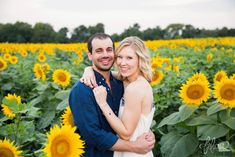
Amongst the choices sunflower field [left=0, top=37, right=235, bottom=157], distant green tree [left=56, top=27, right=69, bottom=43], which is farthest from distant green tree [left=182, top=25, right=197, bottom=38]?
sunflower field [left=0, top=37, right=235, bottom=157]

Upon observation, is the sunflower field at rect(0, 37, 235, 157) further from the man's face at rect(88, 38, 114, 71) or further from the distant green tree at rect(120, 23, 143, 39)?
the distant green tree at rect(120, 23, 143, 39)

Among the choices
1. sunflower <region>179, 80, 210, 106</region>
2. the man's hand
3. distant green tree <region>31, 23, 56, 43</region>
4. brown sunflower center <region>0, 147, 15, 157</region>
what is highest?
distant green tree <region>31, 23, 56, 43</region>

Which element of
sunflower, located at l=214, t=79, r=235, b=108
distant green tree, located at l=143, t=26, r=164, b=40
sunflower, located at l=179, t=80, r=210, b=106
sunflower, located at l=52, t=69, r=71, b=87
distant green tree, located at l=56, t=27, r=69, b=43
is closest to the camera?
sunflower, located at l=214, t=79, r=235, b=108

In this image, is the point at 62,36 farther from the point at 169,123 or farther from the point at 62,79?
the point at 169,123

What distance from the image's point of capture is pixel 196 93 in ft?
10.5

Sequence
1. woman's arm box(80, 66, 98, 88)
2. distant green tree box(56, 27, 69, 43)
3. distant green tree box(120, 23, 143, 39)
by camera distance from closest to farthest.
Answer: woman's arm box(80, 66, 98, 88) < distant green tree box(56, 27, 69, 43) < distant green tree box(120, 23, 143, 39)

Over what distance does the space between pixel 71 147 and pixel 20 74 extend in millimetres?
4261

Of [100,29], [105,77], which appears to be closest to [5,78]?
[105,77]

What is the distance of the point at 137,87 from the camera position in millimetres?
2729

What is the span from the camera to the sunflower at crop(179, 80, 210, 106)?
124 inches

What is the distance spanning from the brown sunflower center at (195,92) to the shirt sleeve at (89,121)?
2.80 feet

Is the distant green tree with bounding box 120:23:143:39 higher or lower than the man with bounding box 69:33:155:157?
higher

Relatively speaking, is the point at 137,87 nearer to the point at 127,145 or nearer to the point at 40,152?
the point at 127,145

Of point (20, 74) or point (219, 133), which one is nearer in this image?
point (219, 133)
